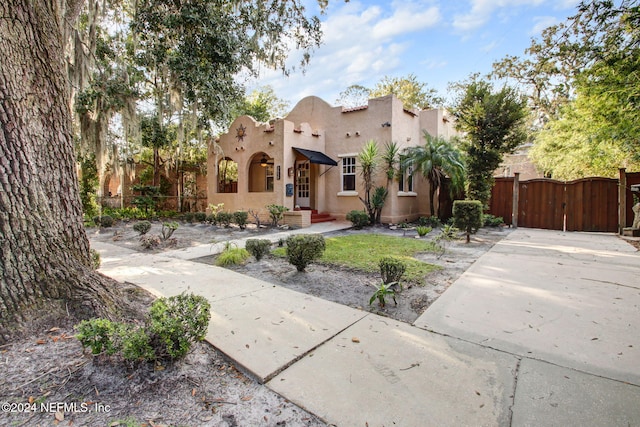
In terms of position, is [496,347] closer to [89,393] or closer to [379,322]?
[379,322]

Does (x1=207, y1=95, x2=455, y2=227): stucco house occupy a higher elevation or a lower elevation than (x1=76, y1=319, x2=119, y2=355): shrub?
higher

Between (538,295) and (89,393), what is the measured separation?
4.89m

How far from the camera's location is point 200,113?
10.6 metres

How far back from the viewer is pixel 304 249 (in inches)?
201

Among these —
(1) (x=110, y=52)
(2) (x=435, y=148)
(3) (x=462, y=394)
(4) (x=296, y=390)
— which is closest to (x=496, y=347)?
(3) (x=462, y=394)

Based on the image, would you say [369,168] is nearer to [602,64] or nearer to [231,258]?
[231,258]

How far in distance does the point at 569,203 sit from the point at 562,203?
20 cm

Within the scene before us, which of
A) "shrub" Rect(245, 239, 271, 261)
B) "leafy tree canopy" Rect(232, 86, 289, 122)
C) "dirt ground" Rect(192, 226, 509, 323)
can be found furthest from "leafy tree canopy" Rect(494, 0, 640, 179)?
"leafy tree canopy" Rect(232, 86, 289, 122)

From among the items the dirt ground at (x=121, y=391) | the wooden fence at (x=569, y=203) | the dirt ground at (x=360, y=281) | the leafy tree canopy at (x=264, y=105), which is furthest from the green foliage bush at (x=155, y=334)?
the leafy tree canopy at (x=264, y=105)

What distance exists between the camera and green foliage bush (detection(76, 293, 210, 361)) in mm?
2178

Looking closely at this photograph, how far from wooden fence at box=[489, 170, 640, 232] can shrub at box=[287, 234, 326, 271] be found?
1030cm

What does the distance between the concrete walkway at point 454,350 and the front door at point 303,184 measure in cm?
979

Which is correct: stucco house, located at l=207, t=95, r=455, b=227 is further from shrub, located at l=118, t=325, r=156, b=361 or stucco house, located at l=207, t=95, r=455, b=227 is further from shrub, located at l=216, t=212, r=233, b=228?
shrub, located at l=118, t=325, r=156, b=361

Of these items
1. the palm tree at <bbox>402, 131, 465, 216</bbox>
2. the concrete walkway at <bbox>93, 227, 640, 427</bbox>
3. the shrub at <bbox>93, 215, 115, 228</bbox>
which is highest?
the palm tree at <bbox>402, 131, 465, 216</bbox>
